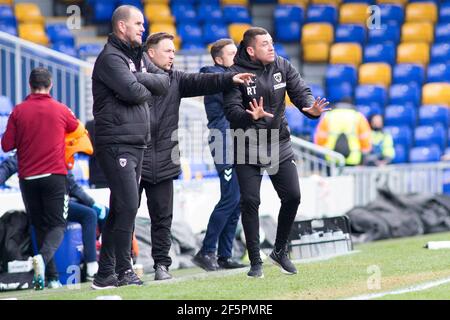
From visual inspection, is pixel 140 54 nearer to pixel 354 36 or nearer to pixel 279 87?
pixel 279 87

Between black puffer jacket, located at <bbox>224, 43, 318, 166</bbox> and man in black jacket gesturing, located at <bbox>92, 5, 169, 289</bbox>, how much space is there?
587mm

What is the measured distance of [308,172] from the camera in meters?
16.2

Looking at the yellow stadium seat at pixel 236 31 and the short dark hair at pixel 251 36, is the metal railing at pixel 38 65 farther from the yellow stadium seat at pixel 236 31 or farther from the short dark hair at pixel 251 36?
the yellow stadium seat at pixel 236 31

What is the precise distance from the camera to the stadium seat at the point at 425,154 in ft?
62.5

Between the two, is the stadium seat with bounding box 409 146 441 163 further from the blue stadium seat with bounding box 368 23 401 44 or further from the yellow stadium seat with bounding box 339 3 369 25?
the yellow stadium seat with bounding box 339 3 369 25

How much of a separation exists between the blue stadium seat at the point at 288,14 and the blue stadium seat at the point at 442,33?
2338 millimetres

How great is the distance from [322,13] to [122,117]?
44.7 ft

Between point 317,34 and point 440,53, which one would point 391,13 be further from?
point 317,34

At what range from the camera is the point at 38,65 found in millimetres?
14297

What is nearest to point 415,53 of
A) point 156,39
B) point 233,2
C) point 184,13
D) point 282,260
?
point 233,2

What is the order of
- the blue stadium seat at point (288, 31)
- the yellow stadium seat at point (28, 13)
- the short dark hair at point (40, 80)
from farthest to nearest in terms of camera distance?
1. the blue stadium seat at point (288, 31)
2. the yellow stadium seat at point (28, 13)
3. the short dark hair at point (40, 80)

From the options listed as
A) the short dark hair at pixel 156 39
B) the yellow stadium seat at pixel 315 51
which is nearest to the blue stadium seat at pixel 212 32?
the yellow stadium seat at pixel 315 51

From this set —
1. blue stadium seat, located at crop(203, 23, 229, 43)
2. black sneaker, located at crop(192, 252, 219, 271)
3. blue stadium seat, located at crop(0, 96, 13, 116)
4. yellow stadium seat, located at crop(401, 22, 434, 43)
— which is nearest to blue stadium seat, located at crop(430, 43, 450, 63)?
yellow stadium seat, located at crop(401, 22, 434, 43)

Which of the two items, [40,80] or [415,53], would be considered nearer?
[40,80]
